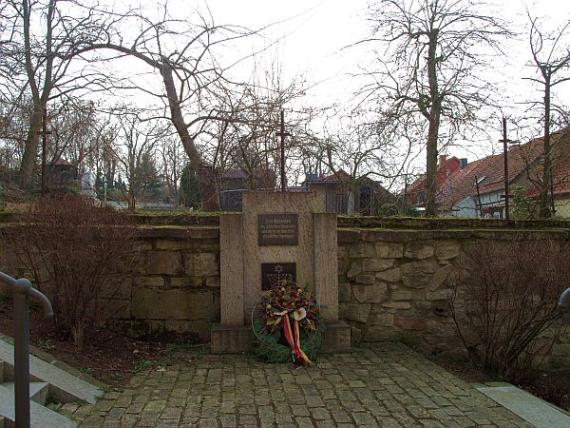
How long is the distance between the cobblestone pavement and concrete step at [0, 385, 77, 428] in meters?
0.15

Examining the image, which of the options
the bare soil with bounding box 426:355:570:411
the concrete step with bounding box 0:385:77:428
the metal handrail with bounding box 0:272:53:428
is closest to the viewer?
the metal handrail with bounding box 0:272:53:428

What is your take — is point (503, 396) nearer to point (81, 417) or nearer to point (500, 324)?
point (500, 324)

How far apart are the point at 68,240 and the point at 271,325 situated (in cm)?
213

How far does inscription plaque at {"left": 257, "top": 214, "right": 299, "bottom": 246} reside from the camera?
5.70 meters

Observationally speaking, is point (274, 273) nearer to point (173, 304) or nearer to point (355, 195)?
point (173, 304)

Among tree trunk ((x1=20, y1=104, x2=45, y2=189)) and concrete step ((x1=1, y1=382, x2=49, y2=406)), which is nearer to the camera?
concrete step ((x1=1, y1=382, x2=49, y2=406))

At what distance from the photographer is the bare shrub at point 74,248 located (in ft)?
15.3

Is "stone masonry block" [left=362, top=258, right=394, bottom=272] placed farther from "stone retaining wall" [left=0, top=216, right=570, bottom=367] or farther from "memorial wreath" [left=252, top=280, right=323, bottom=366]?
"memorial wreath" [left=252, top=280, right=323, bottom=366]

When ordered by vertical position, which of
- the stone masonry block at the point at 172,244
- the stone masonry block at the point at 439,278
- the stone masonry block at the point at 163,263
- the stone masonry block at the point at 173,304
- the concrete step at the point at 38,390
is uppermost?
the stone masonry block at the point at 172,244

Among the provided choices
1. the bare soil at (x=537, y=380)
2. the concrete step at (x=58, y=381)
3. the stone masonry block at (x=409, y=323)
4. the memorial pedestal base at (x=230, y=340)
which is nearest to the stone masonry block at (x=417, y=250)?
the stone masonry block at (x=409, y=323)

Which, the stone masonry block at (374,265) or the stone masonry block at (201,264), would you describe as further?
the stone masonry block at (374,265)

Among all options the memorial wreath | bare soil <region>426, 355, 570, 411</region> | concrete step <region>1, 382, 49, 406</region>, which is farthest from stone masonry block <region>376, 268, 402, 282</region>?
concrete step <region>1, 382, 49, 406</region>

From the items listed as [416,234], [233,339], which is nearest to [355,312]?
[416,234]

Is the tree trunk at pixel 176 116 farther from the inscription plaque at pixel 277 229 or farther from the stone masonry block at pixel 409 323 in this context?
the stone masonry block at pixel 409 323
